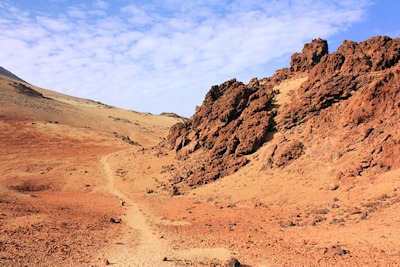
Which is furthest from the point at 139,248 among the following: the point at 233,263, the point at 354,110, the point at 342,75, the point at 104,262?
the point at 342,75

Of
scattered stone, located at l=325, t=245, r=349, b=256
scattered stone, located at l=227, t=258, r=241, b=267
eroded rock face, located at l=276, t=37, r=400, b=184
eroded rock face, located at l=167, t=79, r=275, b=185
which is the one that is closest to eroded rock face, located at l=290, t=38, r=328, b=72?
eroded rock face, located at l=167, t=79, r=275, b=185

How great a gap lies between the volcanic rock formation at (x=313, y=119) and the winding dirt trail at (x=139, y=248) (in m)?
6.97

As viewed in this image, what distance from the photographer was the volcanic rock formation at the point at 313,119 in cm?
1099

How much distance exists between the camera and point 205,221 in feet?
35.5

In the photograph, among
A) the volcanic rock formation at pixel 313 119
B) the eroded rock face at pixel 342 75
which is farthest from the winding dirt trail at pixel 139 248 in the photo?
the eroded rock face at pixel 342 75

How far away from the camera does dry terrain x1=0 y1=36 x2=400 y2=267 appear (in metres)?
6.59

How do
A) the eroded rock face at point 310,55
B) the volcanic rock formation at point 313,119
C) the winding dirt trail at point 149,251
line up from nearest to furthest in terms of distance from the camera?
1. the winding dirt trail at point 149,251
2. the volcanic rock formation at point 313,119
3. the eroded rock face at point 310,55

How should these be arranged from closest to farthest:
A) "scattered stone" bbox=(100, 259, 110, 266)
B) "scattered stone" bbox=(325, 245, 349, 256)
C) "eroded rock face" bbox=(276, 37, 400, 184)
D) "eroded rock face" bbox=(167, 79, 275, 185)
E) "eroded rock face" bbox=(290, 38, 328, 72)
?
"scattered stone" bbox=(325, 245, 349, 256) → "scattered stone" bbox=(100, 259, 110, 266) → "eroded rock face" bbox=(276, 37, 400, 184) → "eroded rock face" bbox=(167, 79, 275, 185) → "eroded rock face" bbox=(290, 38, 328, 72)

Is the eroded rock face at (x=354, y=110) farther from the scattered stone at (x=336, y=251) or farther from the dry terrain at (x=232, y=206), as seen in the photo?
the scattered stone at (x=336, y=251)

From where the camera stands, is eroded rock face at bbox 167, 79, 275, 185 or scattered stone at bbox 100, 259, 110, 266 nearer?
scattered stone at bbox 100, 259, 110, 266

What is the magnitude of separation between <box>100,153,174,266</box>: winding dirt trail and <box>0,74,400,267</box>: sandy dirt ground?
3cm

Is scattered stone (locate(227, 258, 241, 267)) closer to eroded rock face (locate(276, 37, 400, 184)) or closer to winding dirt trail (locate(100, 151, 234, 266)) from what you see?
winding dirt trail (locate(100, 151, 234, 266))

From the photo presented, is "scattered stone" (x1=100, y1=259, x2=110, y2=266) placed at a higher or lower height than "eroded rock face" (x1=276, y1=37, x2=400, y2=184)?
lower

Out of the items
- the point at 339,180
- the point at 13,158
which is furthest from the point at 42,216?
the point at 13,158
